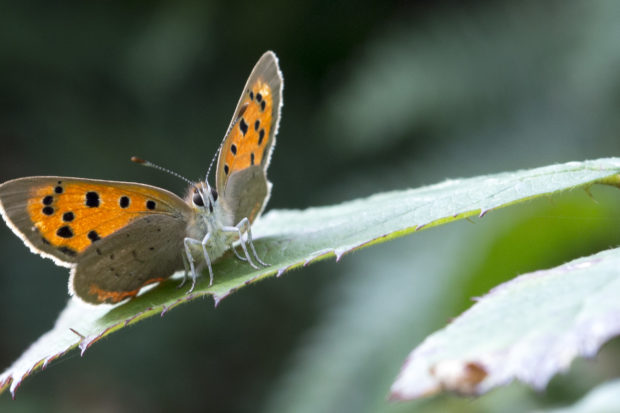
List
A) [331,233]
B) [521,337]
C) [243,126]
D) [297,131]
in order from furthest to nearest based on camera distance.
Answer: [297,131], [243,126], [331,233], [521,337]

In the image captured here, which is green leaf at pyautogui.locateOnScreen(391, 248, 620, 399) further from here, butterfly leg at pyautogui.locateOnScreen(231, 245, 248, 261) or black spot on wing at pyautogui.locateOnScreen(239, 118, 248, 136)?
black spot on wing at pyautogui.locateOnScreen(239, 118, 248, 136)

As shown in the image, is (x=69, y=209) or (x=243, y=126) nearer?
(x=69, y=209)

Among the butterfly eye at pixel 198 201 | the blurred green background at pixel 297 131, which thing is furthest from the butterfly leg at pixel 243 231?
the blurred green background at pixel 297 131

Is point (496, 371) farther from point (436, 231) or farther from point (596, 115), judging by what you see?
point (596, 115)

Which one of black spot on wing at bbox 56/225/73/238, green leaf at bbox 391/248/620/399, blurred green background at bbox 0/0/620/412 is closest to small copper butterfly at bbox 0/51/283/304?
black spot on wing at bbox 56/225/73/238

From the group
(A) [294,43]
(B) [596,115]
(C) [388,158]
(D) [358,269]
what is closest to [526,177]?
(D) [358,269]

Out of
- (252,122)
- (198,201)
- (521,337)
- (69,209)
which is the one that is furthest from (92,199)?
(521,337)

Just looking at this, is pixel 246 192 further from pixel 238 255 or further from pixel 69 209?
pixel 69 209
